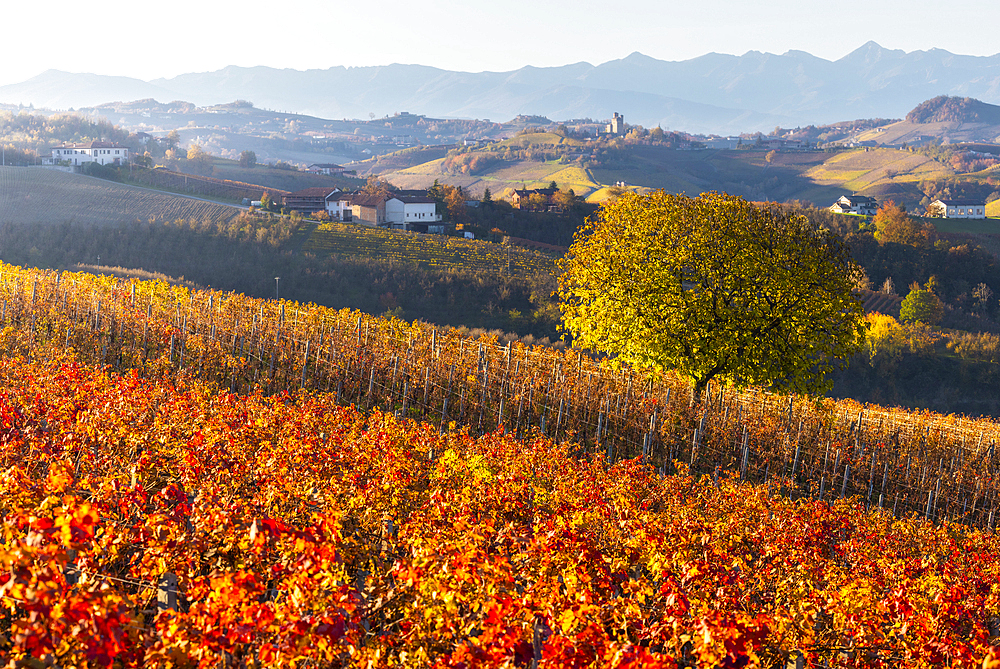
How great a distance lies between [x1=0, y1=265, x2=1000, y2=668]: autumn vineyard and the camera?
450 centimetres

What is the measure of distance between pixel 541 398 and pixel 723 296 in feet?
16.5

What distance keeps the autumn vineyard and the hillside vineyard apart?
14 centimetres

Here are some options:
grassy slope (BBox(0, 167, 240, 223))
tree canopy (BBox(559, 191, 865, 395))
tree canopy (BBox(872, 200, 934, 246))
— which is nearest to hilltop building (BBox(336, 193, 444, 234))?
grassy slope (BBox(0, 167, 240, 223))

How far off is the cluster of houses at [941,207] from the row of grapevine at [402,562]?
457 feet

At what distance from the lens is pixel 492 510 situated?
23.9 feet

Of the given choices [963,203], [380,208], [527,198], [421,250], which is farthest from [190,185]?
[963,203]

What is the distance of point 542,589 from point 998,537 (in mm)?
9849

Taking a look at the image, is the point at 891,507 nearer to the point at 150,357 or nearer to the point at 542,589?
the point at 542,589

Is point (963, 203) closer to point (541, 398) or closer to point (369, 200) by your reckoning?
point (369, 200)

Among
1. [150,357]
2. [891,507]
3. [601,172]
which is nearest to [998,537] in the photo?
[891,507]

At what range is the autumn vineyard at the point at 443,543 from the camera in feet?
14.8

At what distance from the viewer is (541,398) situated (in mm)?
17000

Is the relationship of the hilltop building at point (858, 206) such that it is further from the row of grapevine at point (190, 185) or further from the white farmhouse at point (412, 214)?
the row of grapevine at point (190, 185)

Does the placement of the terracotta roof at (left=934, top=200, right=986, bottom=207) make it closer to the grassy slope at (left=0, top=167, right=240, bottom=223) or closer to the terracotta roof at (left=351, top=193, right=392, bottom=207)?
the terracotta roof at (left=351, top=193, right=392, bottom=207)
